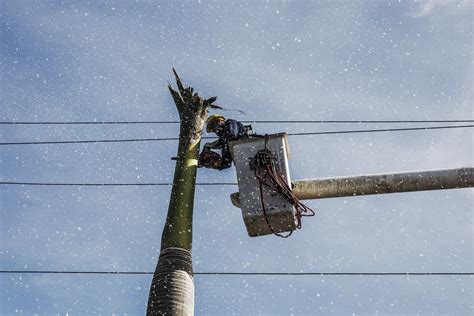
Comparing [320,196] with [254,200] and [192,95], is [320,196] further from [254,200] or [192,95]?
[192,95]

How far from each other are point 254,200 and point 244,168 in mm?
501

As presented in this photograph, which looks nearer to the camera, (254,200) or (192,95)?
(254,200)

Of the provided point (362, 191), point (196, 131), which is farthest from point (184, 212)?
point (362, 191)

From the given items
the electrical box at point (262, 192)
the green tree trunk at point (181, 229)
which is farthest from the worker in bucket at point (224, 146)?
the electrical box at point (262, 192)

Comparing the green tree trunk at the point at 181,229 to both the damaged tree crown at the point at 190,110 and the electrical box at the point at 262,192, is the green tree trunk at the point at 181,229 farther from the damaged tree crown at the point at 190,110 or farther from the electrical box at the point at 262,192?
the electrical box at the point at 262,192

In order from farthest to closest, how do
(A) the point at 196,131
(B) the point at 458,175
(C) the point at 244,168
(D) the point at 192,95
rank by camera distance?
(D) the point at 192,95, (A) the point at 196,131, (C) the point at 244,168, (B) the point at 458,175

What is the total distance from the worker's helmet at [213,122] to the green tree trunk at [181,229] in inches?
4.2

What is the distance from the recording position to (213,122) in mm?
7996

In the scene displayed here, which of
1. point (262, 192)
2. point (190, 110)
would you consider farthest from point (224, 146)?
point (262, 192)

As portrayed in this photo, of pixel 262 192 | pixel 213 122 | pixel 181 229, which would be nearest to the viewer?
pixel 181 229

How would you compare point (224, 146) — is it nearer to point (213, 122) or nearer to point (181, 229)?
point (213, 122)

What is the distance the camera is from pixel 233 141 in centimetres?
706

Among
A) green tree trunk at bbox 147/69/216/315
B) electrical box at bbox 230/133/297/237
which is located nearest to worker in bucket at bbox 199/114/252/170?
green tree trunk at bbox 147/69/216/315

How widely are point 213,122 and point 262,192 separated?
1917mm
